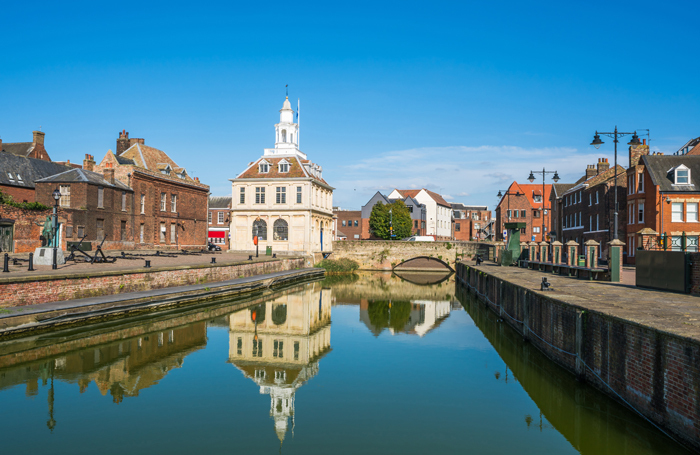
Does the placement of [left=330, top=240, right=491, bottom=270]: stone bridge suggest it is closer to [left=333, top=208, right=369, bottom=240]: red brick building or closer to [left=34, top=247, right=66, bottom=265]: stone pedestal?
[left=333, top=208, right=369, bottom=240]: red brick building

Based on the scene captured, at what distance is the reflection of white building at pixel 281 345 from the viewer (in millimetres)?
12327

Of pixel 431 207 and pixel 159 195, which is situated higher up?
pixel 431 207

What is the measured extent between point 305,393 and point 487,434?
4.61 m

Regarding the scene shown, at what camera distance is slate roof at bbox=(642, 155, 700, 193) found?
34562 millimetres

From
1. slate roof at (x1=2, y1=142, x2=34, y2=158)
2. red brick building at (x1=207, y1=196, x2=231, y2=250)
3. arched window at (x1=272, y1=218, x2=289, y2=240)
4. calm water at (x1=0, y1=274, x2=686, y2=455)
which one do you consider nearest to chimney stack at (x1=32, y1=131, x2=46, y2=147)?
slate roof at (x1=2, y1=142, x2=34, y2=158)

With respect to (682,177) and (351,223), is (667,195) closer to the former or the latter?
(682,177)

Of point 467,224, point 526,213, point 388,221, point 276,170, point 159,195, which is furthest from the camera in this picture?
point 467,224

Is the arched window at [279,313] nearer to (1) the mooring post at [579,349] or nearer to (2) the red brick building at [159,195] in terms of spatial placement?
(1) the mooring post at [579,349]

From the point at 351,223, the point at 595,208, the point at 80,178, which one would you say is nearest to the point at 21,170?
the point at 80,178

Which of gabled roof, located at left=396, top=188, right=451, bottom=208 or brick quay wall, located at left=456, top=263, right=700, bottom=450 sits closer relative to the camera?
brick quay wall, located at left=456, top=263, right=700, bottom=450

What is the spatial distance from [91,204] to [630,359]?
4020 cm

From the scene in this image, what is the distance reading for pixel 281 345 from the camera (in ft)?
59.8

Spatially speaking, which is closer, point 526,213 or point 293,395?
point 293,395

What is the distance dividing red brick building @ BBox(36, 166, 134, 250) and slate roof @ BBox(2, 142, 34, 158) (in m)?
18.8
